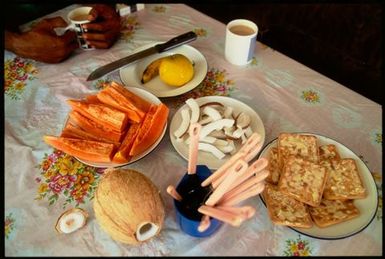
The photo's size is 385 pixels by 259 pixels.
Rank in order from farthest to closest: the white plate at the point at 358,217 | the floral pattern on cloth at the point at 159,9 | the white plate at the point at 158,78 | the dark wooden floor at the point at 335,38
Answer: the dark wooden floor at the point at 335,38 < the floral pattern on cloth at the point at 159,9 < the white plate at the point at 158,78 < the white plate at the point at 358,217

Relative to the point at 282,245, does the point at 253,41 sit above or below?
above

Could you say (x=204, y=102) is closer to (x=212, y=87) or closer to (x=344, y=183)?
(x=212, y=87)

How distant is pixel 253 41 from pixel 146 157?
0.48 metres

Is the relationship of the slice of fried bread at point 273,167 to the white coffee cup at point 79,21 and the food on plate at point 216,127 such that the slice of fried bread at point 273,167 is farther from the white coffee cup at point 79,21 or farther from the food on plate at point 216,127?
the white coffee cup at point 79,21

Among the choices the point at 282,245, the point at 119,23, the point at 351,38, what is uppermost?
the point at 119,23

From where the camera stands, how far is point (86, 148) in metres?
0.71

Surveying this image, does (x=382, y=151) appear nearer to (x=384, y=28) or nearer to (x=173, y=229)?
(x=173, y=229)

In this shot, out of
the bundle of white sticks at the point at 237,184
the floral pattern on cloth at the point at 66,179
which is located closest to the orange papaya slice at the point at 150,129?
the floral pattern on cloth at the point at 66,179

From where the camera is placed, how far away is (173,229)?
639 mm

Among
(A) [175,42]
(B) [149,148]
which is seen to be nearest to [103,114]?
(B) [149,148]

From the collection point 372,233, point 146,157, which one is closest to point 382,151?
point 372,233

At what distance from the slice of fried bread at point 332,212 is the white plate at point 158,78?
455 mm

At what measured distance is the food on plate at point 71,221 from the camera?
24.9 inches

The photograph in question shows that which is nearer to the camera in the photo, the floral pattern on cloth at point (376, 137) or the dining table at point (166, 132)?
the dining table at point (166, 132)
